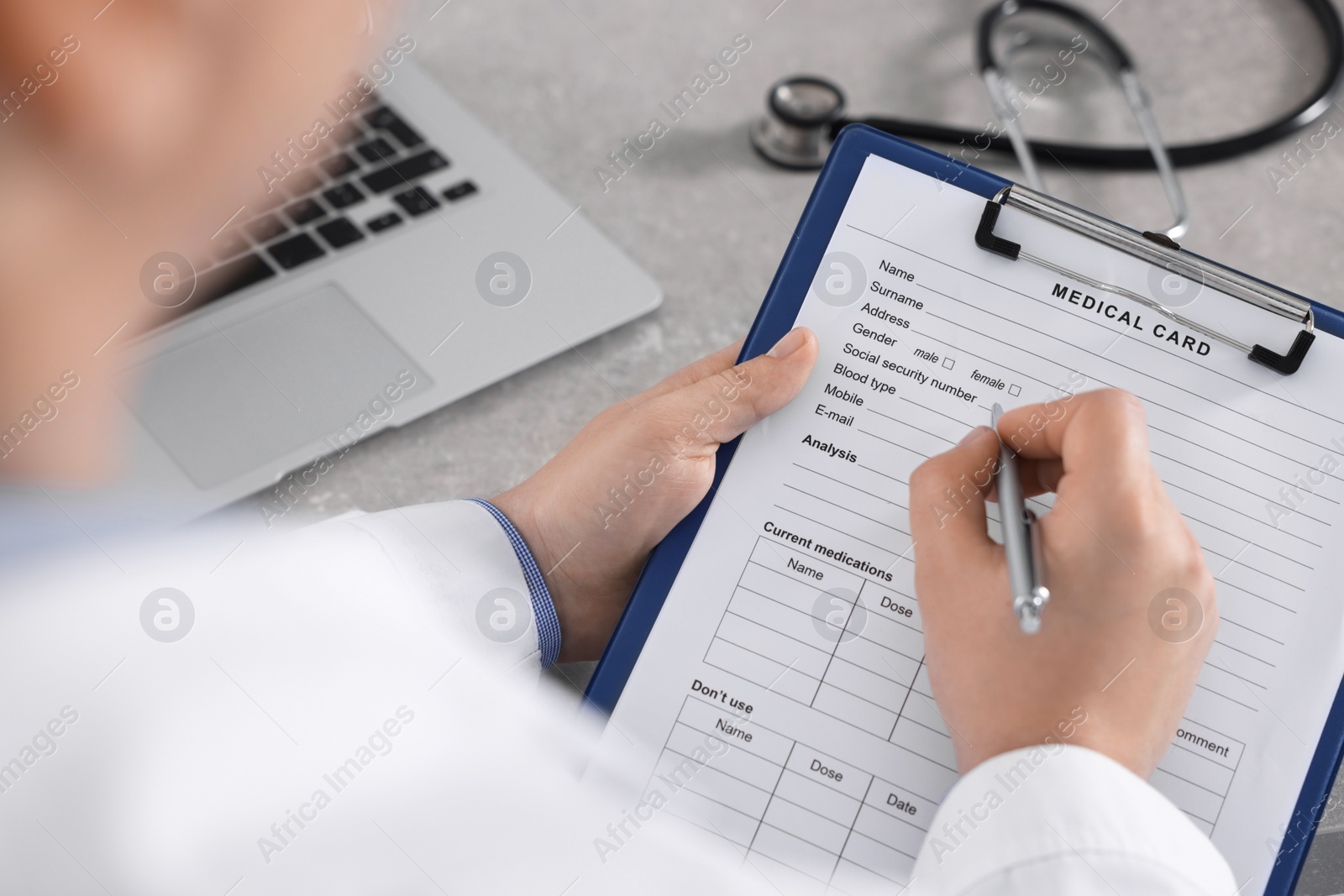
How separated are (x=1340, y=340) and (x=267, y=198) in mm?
610

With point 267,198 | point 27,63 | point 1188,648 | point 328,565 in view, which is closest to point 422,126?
point 267,198

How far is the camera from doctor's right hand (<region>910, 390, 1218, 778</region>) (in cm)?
38

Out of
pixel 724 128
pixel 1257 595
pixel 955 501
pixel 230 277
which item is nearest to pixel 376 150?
pixel 230 277

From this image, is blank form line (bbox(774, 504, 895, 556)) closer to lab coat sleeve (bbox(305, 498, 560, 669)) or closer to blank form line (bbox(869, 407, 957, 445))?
blank form line (bbox(869, 407, 957, 445))

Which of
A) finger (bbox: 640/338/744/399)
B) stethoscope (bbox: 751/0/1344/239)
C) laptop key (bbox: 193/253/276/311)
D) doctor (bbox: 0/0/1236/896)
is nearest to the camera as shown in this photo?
doctor (bbox: 0/0/1236/896)

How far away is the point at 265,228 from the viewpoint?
2.17 feet

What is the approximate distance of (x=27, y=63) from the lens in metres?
0.26

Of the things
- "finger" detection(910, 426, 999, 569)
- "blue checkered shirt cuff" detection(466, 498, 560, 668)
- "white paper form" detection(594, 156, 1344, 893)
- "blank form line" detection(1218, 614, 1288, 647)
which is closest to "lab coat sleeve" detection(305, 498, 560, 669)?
"blue checkered shirt cuff" detection(466, 498, 560, 668)

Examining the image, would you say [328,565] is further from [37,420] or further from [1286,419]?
[1286,419]

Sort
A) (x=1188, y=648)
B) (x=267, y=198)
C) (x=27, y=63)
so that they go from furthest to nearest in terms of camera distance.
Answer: (x=267, y=198) → (x=1188, y=648) → (x=27, y=63)

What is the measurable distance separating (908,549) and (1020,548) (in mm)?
65

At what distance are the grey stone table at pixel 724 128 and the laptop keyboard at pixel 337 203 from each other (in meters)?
0.09

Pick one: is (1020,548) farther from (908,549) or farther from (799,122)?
(799,122)

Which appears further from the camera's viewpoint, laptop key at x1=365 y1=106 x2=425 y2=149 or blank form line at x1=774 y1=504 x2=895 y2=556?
laptop key at x1=365 y1=106 x2=425 y2=149
